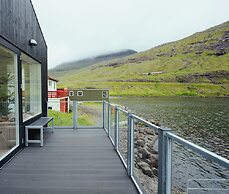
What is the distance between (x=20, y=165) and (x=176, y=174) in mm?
2921

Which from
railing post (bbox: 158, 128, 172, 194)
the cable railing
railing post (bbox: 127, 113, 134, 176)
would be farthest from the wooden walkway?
railing post (bbox: 158, 128, 172, 194)

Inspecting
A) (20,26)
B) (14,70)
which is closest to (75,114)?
(14,70)

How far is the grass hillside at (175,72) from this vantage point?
180 feet

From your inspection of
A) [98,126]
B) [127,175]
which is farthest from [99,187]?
[98,126]

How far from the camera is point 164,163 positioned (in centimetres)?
209

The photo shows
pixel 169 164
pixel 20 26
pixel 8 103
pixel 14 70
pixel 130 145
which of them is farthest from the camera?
pixel 20 26

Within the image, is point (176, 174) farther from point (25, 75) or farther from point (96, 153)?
point (25, 75)

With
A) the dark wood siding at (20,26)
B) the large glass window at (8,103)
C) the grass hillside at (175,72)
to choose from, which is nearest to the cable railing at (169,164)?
the large glass window at (8,103)

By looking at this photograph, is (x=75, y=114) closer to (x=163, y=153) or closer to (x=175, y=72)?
(x=163, y=153)

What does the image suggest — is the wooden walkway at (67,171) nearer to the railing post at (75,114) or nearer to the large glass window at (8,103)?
the large glass window at (8,103)

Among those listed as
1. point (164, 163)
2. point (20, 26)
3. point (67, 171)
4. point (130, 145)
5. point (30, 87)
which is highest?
point (20, 26)

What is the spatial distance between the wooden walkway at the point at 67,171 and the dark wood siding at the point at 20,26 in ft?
6.80

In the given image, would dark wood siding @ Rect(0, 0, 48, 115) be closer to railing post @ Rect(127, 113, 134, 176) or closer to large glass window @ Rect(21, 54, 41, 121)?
large glass window @ Rect(21, 54, 41, 121)

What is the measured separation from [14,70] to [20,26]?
3.11 ft
